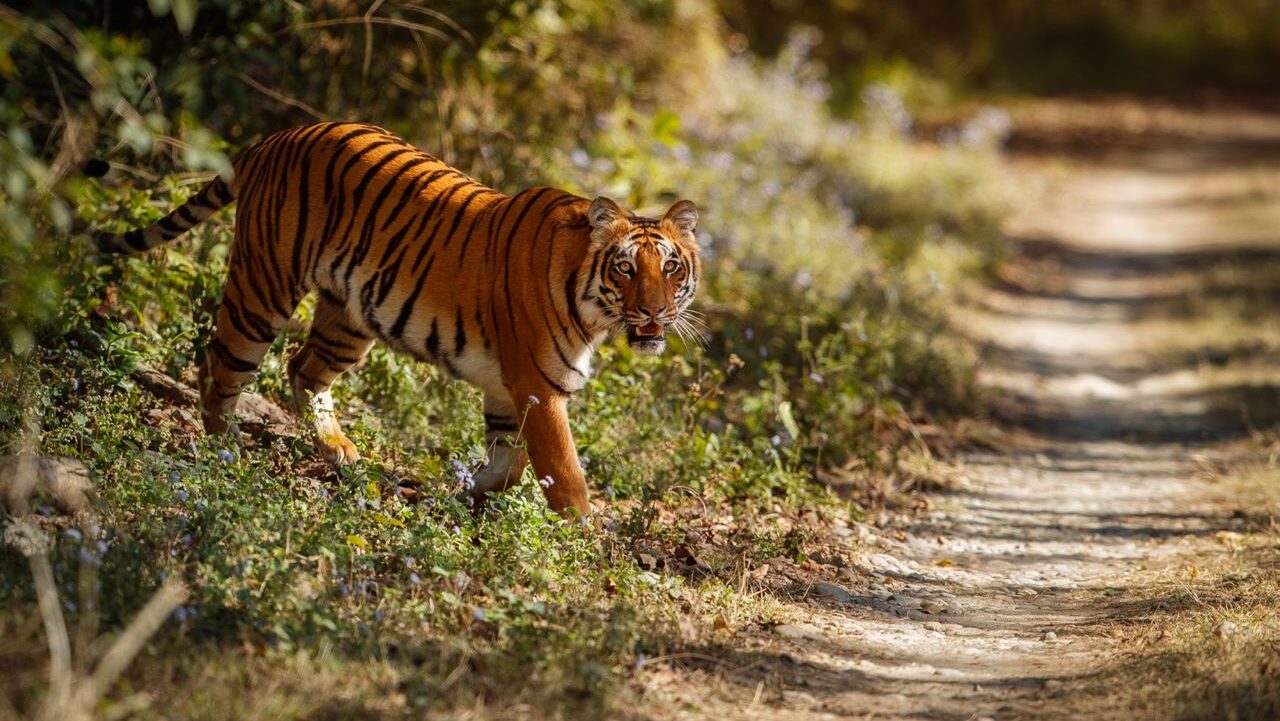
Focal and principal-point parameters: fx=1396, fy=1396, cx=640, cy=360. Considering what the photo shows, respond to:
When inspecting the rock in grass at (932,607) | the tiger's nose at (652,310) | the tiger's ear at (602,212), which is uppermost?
the tiger's ear at (602,212)

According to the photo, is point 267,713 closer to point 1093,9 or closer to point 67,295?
point 67,295

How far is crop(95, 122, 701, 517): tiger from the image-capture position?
5.40m

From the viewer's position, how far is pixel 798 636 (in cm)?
508

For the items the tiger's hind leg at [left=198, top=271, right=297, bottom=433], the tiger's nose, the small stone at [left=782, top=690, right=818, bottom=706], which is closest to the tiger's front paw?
the tiger's hind leg at [left=198, top=271, right=297, bottom=433]

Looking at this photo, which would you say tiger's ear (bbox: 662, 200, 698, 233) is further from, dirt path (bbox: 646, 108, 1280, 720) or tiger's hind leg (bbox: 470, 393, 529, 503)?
dirt path (bbox: 646, 108, 1280, 720)

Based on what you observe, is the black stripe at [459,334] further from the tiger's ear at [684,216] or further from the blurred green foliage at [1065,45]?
the blurred green foliage at [1065,45]

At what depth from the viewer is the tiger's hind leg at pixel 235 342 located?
5828 mm

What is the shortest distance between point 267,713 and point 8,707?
635 millimetres

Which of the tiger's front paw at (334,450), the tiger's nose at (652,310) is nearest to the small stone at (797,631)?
the tiger's nose at (652,310)

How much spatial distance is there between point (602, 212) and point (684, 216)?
37 centimetres

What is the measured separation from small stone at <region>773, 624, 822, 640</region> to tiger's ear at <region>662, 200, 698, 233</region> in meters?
1.60

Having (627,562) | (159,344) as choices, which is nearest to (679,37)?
(159,344)

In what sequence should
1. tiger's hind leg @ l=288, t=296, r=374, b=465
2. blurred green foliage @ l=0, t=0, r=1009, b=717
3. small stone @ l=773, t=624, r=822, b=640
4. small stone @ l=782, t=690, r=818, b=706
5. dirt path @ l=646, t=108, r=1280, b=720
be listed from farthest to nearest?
tiger's hind leg @ l=288, t=296, r=374, b=465 → small stone @ l=773, t=624, r=822, b=640 → dirt path @ l=646, t=108, r=1280, b=720 → small stone @ l=782, t=690, r=818, b=706 → blurred green foliage @ l=0, t=0, r=1009, b=717

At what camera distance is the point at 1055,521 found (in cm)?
693
